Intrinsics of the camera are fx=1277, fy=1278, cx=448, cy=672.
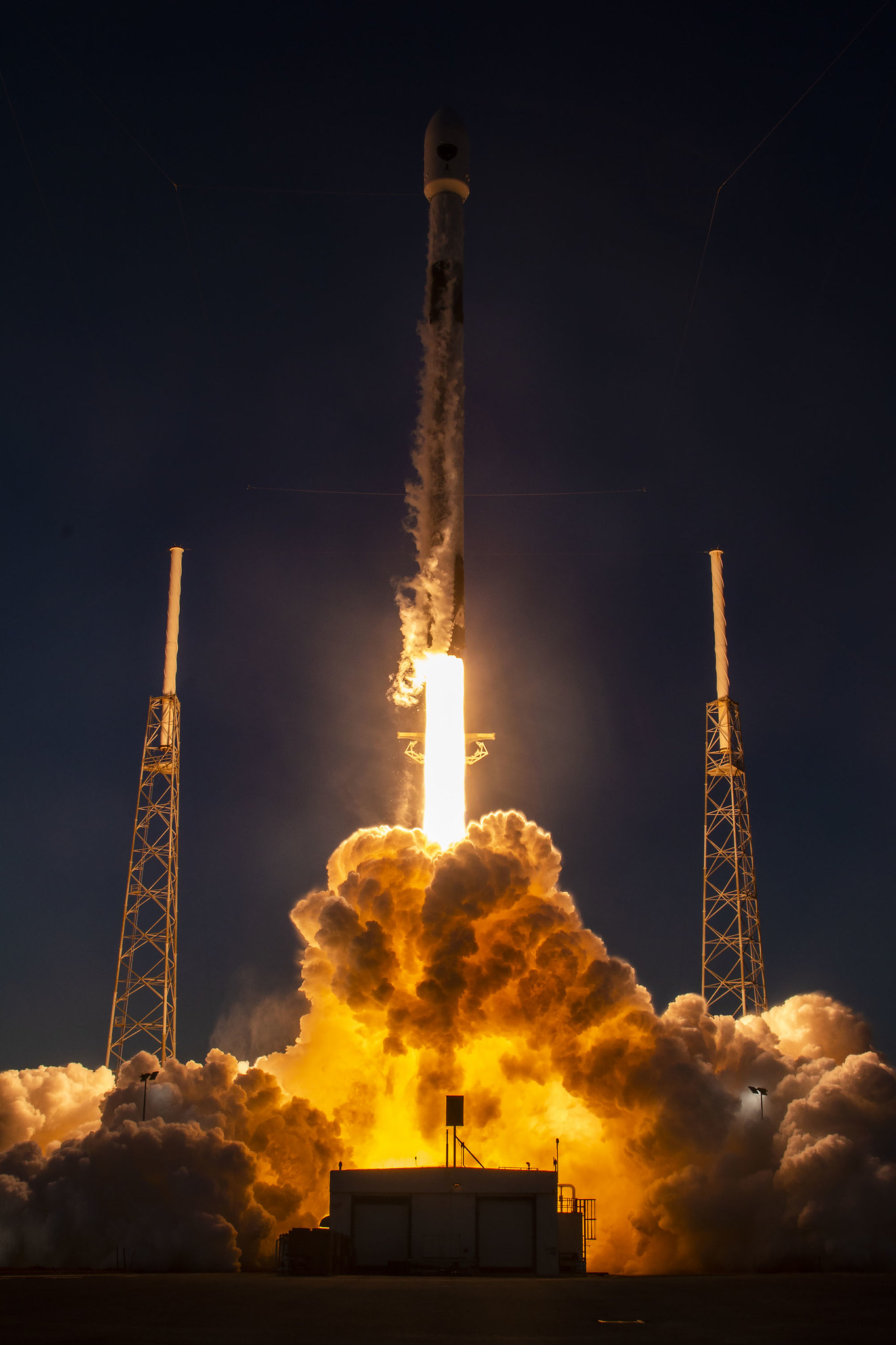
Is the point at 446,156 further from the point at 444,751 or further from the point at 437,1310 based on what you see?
the point at 437,1310

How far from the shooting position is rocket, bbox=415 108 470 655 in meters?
44.0

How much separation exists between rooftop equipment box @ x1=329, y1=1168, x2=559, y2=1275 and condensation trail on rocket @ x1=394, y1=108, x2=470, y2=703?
16.3m

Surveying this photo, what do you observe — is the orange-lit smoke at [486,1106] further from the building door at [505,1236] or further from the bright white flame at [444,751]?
the building door at [505,1236]

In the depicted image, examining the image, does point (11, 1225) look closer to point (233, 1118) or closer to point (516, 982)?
point (233, 1118)

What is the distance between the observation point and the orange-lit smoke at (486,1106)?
3762 cm

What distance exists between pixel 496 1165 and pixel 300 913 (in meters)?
10.6

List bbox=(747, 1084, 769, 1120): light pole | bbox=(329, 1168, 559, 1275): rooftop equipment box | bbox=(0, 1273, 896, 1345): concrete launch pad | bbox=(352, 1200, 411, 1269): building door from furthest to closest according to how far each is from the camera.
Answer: bbox=(747, 1084, 769, 1120): light pole, bbox=(352, 1200, 411, 1269): building door, bbox=(329, 1168, 559, 1275): rooftop equipment box, bbox=(0, 1273, 896, 1345): concrete launch pad

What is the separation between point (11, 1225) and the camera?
37.8 metres

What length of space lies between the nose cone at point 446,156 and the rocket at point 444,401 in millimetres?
23

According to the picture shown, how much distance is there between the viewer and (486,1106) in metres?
41.6

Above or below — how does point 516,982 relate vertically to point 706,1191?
above

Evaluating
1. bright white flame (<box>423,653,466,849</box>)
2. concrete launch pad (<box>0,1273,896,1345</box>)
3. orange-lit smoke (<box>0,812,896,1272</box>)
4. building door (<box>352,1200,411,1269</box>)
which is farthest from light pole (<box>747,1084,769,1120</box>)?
bright white flame (<box>423,653,466,849</box>)

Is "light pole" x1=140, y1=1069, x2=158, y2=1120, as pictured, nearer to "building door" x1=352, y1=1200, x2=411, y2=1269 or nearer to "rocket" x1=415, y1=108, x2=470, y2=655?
"building door" x1=352, y1=1200, x2=411, y2=1269

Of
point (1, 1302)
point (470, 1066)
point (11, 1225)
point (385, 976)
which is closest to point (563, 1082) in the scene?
point (470, 1066)
